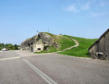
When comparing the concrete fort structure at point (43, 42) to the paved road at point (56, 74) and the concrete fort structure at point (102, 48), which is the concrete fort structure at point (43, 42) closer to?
the concrete fort structure at point (102, 48)

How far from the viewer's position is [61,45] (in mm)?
52625

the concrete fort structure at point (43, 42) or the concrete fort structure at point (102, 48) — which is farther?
the concrete fort structure at point (43, 42)

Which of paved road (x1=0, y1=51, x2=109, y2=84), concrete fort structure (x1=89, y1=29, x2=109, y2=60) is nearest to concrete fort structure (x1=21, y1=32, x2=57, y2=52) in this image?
concrete fort structure (x1=89, y1=29, x2=109, y2=60)

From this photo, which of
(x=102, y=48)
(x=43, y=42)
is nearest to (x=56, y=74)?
(x=102, y=48)

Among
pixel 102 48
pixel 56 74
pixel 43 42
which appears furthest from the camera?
pixel 43 42

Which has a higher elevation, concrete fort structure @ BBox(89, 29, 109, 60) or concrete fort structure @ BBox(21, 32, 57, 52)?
concrete fort structure @ BBox(21, 32, 57, 52)

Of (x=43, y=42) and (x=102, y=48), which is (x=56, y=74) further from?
(x=43, y=42)

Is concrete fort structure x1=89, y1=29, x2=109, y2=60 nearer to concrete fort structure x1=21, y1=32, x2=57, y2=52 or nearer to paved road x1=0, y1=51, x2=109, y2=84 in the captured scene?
paved road x1=0, y1=51, x2=109, y2=84

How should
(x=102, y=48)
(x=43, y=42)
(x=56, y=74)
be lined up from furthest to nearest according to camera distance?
(x=43, y=42) < (x=102, y=48) < (x=56, y=74)

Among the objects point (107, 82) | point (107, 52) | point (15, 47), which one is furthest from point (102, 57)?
point (15, 47)

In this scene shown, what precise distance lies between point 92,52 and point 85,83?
50.5 feet

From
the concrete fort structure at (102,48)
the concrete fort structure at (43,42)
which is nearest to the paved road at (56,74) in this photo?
the concrete fort structure at (102,48)

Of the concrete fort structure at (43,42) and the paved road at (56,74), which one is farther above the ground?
the concrete fort structure at (43,42)

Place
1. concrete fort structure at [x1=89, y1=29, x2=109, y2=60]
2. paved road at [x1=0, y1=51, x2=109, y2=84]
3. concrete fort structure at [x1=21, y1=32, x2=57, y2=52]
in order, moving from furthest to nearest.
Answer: concrete fort structure at [x1=21, y1=32, x2=57, y2=52] < concrete fort structure at [x1=89, y1=29, x2=109, y2=60] < paved road at [x1=0, y1=51, x2=109, y2=84]
